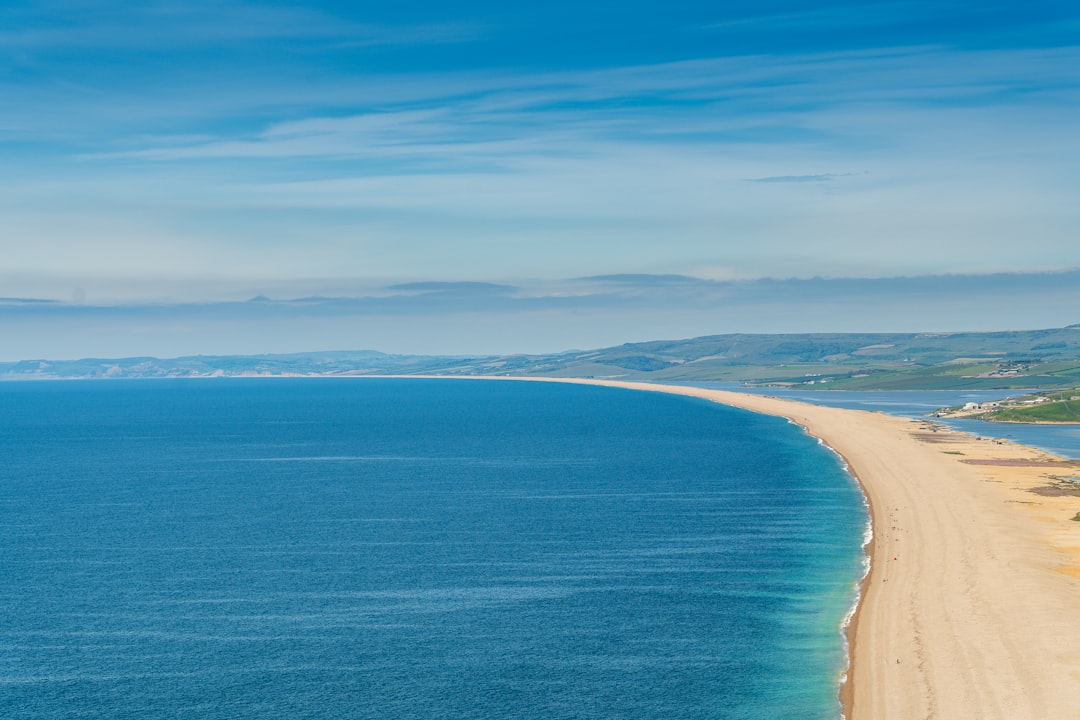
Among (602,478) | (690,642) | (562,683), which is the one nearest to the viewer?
(562,683)

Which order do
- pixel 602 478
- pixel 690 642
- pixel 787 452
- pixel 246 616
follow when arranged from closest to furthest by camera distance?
1. pixel 690 642
2. pixel 246 616
3. pixel 602 478
4. pixel 787 452

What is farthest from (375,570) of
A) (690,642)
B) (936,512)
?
(936,512)

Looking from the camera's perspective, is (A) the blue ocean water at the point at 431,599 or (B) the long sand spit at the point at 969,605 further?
(A) the blue ocean water at the point at 431,599

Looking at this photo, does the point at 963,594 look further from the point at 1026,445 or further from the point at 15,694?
the point at 1026,445

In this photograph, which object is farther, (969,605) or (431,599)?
(431,599)
